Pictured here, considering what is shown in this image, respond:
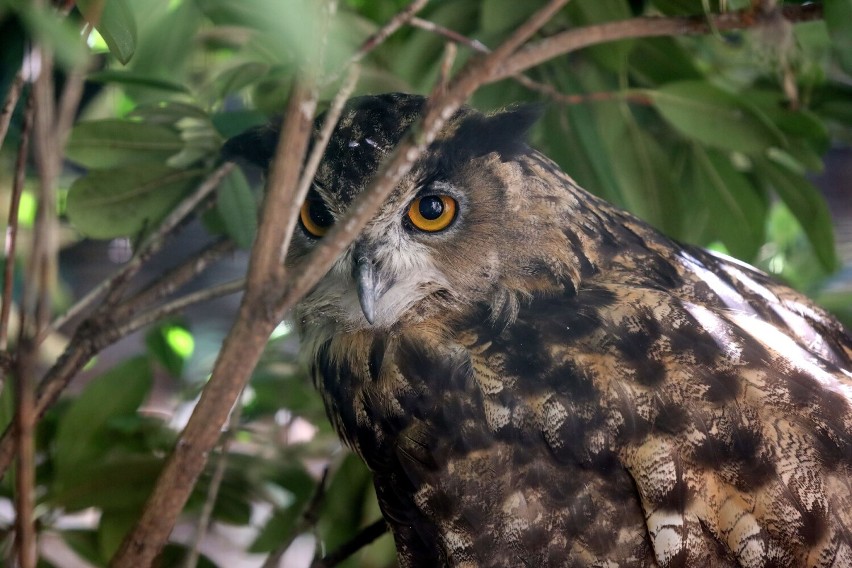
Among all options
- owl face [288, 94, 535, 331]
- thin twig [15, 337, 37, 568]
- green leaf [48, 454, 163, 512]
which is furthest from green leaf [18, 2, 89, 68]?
green leaf [48, 454, 163, 512]

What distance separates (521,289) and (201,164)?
0.56 m

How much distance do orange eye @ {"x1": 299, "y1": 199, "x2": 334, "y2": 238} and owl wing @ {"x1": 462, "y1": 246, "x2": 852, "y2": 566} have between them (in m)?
0.31

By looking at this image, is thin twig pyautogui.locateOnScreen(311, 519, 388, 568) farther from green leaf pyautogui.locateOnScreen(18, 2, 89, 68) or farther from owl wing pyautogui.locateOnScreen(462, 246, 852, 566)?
green leaf pyautogui.locateOnScreen(18, 2, 89, 68)

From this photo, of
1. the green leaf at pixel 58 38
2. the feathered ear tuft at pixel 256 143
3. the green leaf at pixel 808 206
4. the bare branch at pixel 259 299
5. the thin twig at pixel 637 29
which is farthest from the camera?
the green leaf at pixel 808 206

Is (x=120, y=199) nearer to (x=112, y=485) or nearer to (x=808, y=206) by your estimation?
(x=112, y=485)

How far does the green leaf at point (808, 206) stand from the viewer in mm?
1424

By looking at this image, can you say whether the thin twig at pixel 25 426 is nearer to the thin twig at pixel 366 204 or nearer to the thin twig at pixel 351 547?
the thin twig at pixel 366 204

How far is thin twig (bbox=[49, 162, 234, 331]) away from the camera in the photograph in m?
1.09

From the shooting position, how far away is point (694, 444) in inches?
39.3

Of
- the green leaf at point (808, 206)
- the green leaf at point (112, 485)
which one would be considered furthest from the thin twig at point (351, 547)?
the green leaf at point (808, 206)

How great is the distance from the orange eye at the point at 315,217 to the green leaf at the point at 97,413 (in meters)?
0.37

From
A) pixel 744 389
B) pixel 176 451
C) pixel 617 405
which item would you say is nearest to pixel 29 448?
pixel 176 451

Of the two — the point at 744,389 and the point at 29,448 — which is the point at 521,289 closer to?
the point at 744,389

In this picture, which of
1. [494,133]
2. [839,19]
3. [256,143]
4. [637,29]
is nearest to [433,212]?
[494,133]
